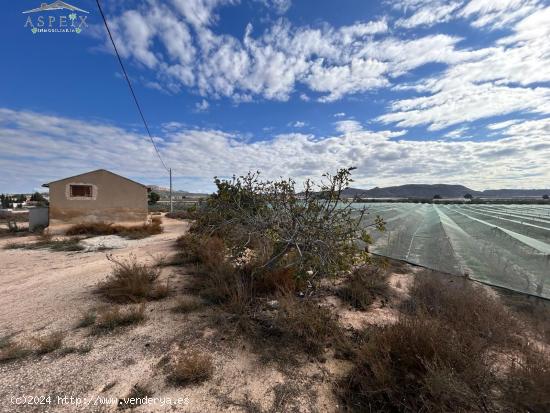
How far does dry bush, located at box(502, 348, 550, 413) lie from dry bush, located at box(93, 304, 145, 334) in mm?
4480

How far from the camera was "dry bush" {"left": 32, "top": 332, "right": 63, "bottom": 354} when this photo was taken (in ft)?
10.9

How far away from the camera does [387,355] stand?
8.96ft

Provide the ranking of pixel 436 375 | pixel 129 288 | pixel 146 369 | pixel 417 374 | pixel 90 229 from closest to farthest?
pixel 436 375 < pixel 417 374 < pixel 146 369 < pixel 129 288 < pixel 90 229

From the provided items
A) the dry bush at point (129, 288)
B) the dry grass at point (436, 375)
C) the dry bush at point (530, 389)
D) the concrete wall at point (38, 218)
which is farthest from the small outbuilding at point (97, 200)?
the dry bush at point (530, 389)

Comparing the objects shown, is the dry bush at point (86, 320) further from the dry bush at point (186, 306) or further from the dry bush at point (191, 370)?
the dry bush at point (191, 370)

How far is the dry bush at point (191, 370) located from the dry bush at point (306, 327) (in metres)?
1.09

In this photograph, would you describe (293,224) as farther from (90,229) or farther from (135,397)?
(90,229)

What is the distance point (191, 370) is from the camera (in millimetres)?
2850

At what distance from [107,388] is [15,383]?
0.99m

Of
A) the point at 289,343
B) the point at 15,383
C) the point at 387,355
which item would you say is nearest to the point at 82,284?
the point at 15,383

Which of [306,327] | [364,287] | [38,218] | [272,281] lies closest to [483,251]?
[364,287]

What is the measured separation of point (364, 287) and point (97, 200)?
663 inches

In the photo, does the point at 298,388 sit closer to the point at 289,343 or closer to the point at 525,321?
the point at 289,343

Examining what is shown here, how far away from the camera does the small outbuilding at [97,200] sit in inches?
611
